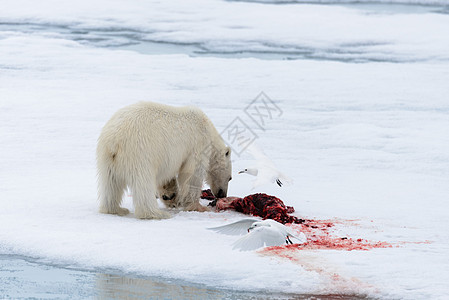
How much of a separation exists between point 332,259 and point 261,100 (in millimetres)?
5688

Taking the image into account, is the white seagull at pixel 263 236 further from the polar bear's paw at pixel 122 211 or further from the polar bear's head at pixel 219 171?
the polar bear's head at pixel 219 171

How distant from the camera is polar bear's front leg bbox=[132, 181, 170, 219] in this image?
4.80m

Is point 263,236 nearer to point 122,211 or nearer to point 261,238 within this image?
point 261,238

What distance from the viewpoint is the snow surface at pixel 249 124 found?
4.00 metres

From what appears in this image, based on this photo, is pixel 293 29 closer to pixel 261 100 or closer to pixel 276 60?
pixel 276 60

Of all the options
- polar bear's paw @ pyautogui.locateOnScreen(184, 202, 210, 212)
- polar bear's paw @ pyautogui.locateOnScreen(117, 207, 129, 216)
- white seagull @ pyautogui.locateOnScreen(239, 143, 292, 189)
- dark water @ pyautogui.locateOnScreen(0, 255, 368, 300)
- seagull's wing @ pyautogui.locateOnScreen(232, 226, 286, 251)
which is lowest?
dark water @ pyautogui.locateOnScreen(0, 255, 368, 300)

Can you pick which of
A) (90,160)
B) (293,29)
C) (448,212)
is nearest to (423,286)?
(448,212)

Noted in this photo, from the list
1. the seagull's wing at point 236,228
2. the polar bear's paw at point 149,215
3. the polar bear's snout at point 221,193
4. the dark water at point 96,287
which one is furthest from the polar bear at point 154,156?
the dark water at point 96,287

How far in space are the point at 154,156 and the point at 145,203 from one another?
347 mm

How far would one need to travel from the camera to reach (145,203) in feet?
15.8

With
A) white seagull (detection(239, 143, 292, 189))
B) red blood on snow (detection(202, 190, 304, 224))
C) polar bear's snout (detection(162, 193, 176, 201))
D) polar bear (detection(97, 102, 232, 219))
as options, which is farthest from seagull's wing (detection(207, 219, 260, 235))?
polar bear's snout (detection(162, 193, 176, 201))

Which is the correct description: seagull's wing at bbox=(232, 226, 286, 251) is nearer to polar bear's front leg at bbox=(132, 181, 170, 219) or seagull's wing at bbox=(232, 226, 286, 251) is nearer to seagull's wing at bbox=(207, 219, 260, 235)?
seagull's wing at bbox=(207, 219, 260, 235)

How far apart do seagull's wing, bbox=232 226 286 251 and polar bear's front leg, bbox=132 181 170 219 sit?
0.91 meters

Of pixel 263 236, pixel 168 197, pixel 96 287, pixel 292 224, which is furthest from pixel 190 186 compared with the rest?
pixel 96 287
